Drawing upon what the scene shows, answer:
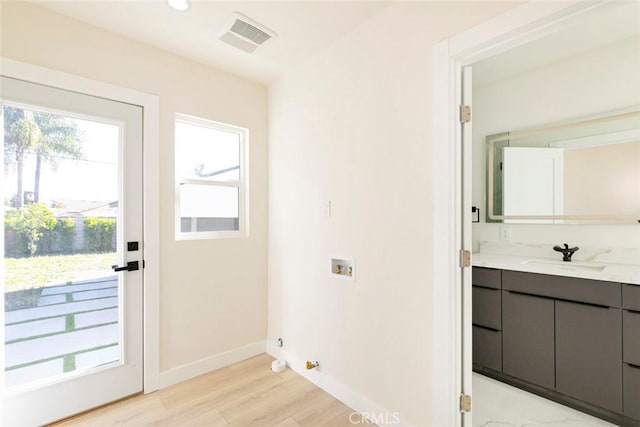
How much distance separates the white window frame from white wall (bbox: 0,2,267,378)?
0.17ft

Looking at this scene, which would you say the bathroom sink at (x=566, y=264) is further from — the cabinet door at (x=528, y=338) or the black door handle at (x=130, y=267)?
the black door handle at (x=130, y=267)

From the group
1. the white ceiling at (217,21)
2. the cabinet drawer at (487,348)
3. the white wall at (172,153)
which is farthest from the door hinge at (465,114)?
the white wall at (172,153)

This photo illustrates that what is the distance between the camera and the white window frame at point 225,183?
95.4 inches

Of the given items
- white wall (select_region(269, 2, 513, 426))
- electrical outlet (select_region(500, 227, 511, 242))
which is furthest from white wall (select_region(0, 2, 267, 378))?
electrical outlet (select_region(500, 227, 511, 242))

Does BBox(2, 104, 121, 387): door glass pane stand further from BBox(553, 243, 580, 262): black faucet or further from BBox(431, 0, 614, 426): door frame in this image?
BBox(553, 243, 580, 262): black faucet

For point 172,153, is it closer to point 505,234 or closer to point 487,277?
point 487,277

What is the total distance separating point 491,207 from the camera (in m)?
2.86

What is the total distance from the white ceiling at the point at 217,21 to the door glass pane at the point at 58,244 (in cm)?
68

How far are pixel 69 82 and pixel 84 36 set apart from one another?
345mm

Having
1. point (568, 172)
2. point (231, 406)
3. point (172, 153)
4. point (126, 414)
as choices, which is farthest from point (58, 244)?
point (568, 172)

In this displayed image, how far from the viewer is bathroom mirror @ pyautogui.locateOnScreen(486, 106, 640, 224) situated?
2.18m

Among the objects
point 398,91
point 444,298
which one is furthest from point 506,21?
point 444,298

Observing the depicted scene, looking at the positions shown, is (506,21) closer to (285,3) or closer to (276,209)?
(285,3)

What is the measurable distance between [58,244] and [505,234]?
3.54 m
